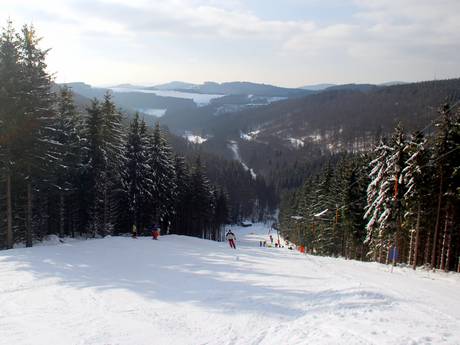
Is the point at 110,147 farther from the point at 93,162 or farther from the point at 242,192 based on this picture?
the point at 242,192

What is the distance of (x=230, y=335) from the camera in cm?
952

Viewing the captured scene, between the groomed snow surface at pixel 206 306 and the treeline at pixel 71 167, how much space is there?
9003 millimetres

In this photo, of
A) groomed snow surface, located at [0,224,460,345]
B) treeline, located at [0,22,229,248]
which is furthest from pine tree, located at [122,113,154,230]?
groomed snow surface, located at [0,224,460,345]

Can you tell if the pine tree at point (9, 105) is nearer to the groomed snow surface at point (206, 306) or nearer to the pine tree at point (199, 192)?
the groomed snow surface at point (206, 306)

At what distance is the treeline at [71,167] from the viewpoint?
24766 millimetres

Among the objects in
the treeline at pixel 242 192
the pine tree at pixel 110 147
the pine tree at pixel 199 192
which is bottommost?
the treeline at pixel 242 192

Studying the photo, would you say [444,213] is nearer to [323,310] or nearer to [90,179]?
[323,310]

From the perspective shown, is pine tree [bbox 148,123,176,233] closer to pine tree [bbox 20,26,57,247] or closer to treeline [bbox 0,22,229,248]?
treeline [bbox 0,22,229,248]

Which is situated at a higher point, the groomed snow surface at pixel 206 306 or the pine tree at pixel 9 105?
the pine tree at pixel 9 105

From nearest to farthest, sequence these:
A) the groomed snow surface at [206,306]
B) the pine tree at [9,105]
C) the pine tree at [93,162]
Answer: the groomed snow surface at [206,306] < the pine tree at [9,105] < the pine tree at [93,162]

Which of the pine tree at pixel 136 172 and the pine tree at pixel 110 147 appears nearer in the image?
the pine tree at pixel 110 147

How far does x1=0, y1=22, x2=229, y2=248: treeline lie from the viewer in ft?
81.3

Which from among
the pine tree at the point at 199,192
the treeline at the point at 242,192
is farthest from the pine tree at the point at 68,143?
the treeline at the point at 242,192

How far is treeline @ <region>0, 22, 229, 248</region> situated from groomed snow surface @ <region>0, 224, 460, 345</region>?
29.5 ft
